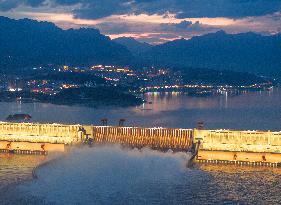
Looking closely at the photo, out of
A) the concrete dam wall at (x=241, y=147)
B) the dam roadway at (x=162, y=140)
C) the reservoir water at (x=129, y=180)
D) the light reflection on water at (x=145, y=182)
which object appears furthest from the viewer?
the dam roadway at (x=162, y=140)

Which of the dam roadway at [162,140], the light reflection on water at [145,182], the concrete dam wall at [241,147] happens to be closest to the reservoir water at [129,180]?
the light reflection on water at [145,182]

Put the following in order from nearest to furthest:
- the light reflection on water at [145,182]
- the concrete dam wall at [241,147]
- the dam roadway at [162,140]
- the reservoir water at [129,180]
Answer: the light reflection on water at [145,182], the reservoir water at [129,180], the concrete dam wall at [241,147], the dam roadway at [162,140]

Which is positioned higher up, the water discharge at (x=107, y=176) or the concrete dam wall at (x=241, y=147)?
the concrete dam wall at (x=241, y=147)

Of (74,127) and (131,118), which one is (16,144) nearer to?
(74,127)

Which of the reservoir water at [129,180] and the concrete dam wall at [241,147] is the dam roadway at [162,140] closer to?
the concrete dam wall at [241,147]

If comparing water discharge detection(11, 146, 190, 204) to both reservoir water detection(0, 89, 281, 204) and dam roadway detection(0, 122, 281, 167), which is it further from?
dam roadway detection(0, 122, 281, 167)

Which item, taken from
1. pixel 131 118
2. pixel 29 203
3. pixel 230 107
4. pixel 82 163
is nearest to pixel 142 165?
pixel 82 163

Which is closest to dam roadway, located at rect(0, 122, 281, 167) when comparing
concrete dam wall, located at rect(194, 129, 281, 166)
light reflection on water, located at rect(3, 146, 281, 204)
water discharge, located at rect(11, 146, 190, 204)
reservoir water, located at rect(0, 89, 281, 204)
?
concrete dam wall, located at rect(194, 129, 281, 166)

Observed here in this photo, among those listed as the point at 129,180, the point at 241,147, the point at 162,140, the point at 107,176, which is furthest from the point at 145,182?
the point at 162,140
